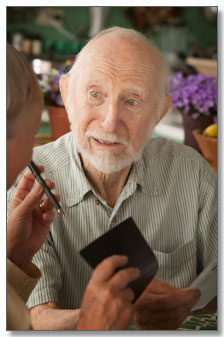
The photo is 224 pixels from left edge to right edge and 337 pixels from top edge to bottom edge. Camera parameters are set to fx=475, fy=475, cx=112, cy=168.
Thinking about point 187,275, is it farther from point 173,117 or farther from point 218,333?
point 173,117

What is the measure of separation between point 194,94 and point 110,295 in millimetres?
889

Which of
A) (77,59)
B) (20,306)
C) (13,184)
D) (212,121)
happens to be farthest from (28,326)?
(212,121)

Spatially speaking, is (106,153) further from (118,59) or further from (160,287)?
(160,287)

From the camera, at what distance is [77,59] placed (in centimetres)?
98

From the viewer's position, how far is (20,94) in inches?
32.2

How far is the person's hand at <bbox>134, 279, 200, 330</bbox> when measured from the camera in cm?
97

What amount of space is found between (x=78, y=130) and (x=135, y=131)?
0.12 metres

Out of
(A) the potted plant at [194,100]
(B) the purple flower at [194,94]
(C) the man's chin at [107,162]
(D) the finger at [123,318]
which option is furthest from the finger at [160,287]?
(B) the purple flower at [194,94]

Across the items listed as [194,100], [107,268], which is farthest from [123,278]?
[194,100]

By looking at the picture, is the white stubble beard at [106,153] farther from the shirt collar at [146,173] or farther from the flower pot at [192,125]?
the flower pot at [192,125]

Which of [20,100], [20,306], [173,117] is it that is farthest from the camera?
[173,117]

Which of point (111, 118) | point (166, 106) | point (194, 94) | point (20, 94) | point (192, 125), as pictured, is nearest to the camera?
point (20, 94)

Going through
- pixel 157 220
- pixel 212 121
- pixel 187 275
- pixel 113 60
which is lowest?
pixel 187 275

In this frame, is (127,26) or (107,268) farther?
(127,26)
